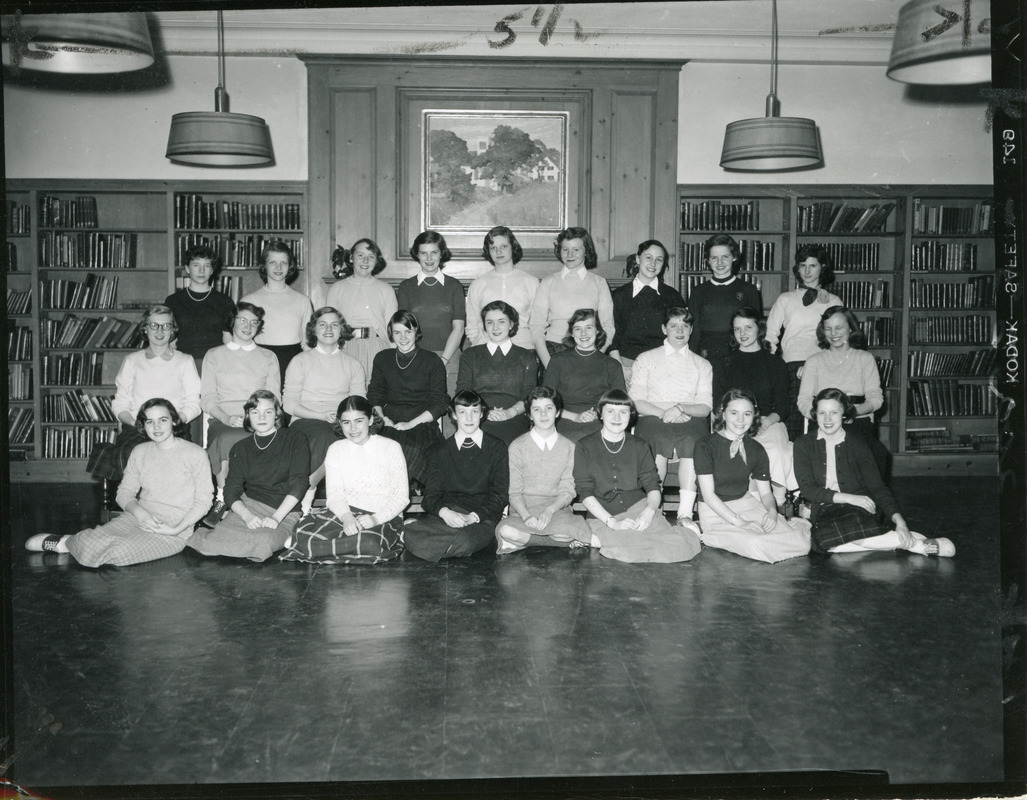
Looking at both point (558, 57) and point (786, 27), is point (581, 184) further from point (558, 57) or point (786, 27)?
point (786, 27)

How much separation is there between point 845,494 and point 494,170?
143 inches

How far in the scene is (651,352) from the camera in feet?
17.9

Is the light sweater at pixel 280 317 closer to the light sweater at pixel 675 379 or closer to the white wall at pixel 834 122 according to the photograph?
the light sweater at pixel 675 379

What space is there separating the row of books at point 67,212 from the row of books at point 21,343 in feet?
2.61

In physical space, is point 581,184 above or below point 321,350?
above

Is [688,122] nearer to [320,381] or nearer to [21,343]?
[320,381]

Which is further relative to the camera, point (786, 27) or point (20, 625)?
point (786, 27)

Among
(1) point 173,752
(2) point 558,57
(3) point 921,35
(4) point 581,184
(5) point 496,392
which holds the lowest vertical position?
(1) point 173,752

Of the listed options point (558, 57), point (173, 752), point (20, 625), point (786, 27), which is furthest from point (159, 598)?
point (786, 27)

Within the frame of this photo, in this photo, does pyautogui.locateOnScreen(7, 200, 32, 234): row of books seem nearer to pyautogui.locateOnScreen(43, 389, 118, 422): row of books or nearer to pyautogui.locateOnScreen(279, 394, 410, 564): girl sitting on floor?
pyautogui.locateOnScreen(43, 389, 118, 422): row of books

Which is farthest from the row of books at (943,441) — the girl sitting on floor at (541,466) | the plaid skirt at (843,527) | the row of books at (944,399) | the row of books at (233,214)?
the row of books at (233,214)

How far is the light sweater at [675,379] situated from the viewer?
537cm

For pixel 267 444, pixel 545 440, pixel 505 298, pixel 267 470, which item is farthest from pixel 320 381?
pixel 545 440

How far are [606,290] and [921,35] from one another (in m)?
3.22
